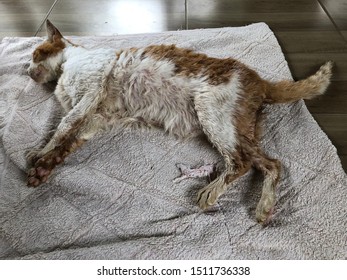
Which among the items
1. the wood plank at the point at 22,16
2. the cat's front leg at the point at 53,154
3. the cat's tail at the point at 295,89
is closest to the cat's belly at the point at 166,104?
the cat's front leg at the point at 53,154

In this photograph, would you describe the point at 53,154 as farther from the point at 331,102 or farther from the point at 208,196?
the point at 331,102

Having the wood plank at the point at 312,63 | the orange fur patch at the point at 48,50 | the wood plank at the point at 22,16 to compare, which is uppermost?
the orange fur patch at the point at 48,50

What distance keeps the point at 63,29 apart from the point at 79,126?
1.38 m

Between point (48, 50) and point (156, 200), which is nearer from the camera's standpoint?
point (156, 200)

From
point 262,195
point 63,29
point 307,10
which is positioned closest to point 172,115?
point 262,195

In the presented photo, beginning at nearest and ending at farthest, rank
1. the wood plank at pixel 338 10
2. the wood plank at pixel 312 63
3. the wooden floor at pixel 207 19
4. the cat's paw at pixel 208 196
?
the cat's paw at pixel 208 196
the wood plank at pixel 312 63
the wooden floor at pixel 207 19
the wood plank at pixel 338 10

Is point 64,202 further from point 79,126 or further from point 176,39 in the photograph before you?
point 176,39

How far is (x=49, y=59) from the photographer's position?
2043mm

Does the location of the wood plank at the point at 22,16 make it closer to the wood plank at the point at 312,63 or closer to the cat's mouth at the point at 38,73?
the cat's mouth at the point at 38,73

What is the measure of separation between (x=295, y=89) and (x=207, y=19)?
1317 mm

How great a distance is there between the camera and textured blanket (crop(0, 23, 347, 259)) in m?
1.41

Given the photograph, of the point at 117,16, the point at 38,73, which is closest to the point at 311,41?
the point at 117,16

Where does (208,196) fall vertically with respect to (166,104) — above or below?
below

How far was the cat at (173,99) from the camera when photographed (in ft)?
5.35
